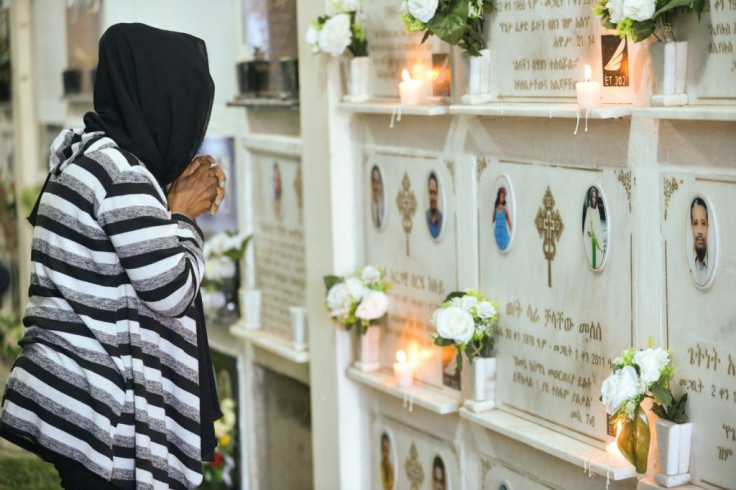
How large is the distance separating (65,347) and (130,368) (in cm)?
15

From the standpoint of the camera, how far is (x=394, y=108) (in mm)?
3314

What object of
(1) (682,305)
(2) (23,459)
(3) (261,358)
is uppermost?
(1) (682,305)

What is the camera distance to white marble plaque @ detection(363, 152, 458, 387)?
131 inches

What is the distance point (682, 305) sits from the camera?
2465mm

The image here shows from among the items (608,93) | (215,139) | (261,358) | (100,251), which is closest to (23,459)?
(261,358)

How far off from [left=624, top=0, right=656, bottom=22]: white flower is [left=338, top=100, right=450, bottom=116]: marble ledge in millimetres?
865

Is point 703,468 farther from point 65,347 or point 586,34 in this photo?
point 65,347

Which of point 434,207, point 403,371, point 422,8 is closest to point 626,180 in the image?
point 422,8

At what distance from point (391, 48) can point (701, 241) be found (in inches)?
54.9

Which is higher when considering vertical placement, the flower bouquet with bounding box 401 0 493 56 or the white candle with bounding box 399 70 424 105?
the flower bouquet with bounding box 401 0 493 56

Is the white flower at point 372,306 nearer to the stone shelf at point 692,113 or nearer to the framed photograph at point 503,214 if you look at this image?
the framed photograph at point 503,214

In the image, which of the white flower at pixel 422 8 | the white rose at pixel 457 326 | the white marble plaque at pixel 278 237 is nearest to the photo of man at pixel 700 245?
the white rose at pixel 457 326

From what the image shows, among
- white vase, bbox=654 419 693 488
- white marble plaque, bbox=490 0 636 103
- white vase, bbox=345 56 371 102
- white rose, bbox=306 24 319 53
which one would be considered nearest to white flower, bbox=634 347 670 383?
white vase, bbox=654 419 693 488

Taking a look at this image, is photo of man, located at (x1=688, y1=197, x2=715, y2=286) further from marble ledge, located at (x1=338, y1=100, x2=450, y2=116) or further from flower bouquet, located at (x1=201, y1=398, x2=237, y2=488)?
flower bouquet, located at (x1=201, y1=398, x2=237, y2=488)
